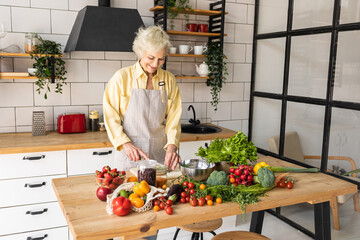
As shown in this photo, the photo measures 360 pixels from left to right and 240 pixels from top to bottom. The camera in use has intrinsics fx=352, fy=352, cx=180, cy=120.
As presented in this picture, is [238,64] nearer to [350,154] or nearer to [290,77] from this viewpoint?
[290,77]

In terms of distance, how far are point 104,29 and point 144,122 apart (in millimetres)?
1011

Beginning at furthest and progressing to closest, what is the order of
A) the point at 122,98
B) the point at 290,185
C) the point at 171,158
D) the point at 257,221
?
the point at 122,98 → the point at 171,158 → the point at 257,221 → the point at 290,185

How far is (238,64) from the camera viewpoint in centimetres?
428

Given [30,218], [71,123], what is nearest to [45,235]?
[30,218]

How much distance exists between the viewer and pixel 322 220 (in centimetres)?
211

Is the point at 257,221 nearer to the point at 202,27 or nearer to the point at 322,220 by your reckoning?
the point at 322,220

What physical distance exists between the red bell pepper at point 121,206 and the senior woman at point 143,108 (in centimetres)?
94

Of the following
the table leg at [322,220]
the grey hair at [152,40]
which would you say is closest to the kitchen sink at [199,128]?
the grey hair at [152,40]

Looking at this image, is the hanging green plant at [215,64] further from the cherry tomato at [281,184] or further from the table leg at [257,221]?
the cherry tomato at [281,184]

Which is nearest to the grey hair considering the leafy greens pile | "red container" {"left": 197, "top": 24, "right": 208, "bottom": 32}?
the leafy greens pile

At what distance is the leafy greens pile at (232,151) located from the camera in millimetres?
2123

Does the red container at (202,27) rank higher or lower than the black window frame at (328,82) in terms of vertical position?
higher

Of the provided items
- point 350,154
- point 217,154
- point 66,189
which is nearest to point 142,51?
point 217,154

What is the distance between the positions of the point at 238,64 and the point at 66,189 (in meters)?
2.92
